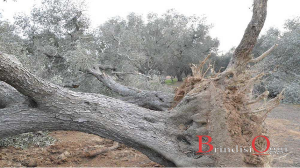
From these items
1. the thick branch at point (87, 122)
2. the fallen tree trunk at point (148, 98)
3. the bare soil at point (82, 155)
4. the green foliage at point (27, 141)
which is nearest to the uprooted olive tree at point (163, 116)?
the thick branch at point (87, 122)

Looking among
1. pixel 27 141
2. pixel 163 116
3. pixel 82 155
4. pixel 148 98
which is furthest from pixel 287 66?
pixel 27 141

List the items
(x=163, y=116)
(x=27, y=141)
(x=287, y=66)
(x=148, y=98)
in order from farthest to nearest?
(x=287, y=66)
(x=148, y=98)
(x=27, y=141)
(x=163, y=116)

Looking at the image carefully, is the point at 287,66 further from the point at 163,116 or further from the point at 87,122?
the point at 87,122

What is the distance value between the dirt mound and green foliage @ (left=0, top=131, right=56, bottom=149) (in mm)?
175

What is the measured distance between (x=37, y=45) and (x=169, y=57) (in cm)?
1294

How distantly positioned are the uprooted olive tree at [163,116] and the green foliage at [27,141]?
1733 millimetres

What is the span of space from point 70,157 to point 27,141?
1.44 metres

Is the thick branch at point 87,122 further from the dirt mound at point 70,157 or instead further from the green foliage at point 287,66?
the green foliage at point 287,66

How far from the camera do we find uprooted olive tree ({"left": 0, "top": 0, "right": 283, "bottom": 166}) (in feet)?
8.66

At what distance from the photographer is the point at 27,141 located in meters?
4.80

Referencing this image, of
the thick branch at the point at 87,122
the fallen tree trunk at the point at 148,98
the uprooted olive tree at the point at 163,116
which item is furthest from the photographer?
the fallen tree trunk at the point at 148,98

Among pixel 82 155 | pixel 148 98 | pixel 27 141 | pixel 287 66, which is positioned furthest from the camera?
pixel 287 66

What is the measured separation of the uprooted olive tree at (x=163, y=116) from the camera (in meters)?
2.64

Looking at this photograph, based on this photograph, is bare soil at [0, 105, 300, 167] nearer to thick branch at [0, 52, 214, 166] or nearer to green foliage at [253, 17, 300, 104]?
thick branch at [0, 52, 214, 166]
